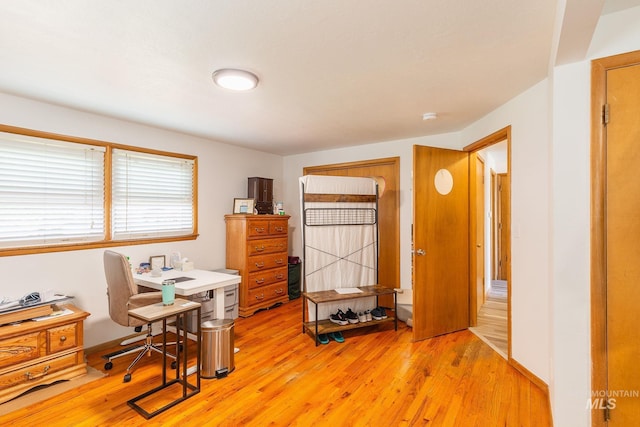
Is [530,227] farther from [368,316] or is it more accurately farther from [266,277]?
[266,277]

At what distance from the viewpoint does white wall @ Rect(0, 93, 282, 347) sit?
8.62ft

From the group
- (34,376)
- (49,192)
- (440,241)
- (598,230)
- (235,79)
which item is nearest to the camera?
(598,230)

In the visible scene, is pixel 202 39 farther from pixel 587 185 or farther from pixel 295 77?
pixel 587 185

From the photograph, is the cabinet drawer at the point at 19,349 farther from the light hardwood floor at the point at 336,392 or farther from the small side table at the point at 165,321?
the small side table at the point at 165,321

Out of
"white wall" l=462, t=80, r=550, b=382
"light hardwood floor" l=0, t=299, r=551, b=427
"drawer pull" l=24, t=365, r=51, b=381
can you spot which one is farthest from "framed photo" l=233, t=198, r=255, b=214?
"white wall" l=462, t=80, r=550, b=382

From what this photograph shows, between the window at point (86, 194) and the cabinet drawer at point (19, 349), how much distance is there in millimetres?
780

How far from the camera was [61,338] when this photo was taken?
2.46 metres

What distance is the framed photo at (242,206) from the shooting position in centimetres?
430

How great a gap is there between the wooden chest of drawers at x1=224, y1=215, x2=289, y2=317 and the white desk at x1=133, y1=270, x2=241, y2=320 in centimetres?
86

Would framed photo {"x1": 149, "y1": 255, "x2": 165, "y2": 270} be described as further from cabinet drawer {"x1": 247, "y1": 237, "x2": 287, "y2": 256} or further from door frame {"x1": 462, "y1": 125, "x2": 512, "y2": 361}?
door frame {"x1": 462, "y1": 125, "x2": 512, "y2": 361}

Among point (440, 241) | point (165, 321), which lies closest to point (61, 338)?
point (165, 321)

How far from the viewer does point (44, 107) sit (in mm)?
2746

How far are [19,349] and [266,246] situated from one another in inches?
102

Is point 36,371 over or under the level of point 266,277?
under
